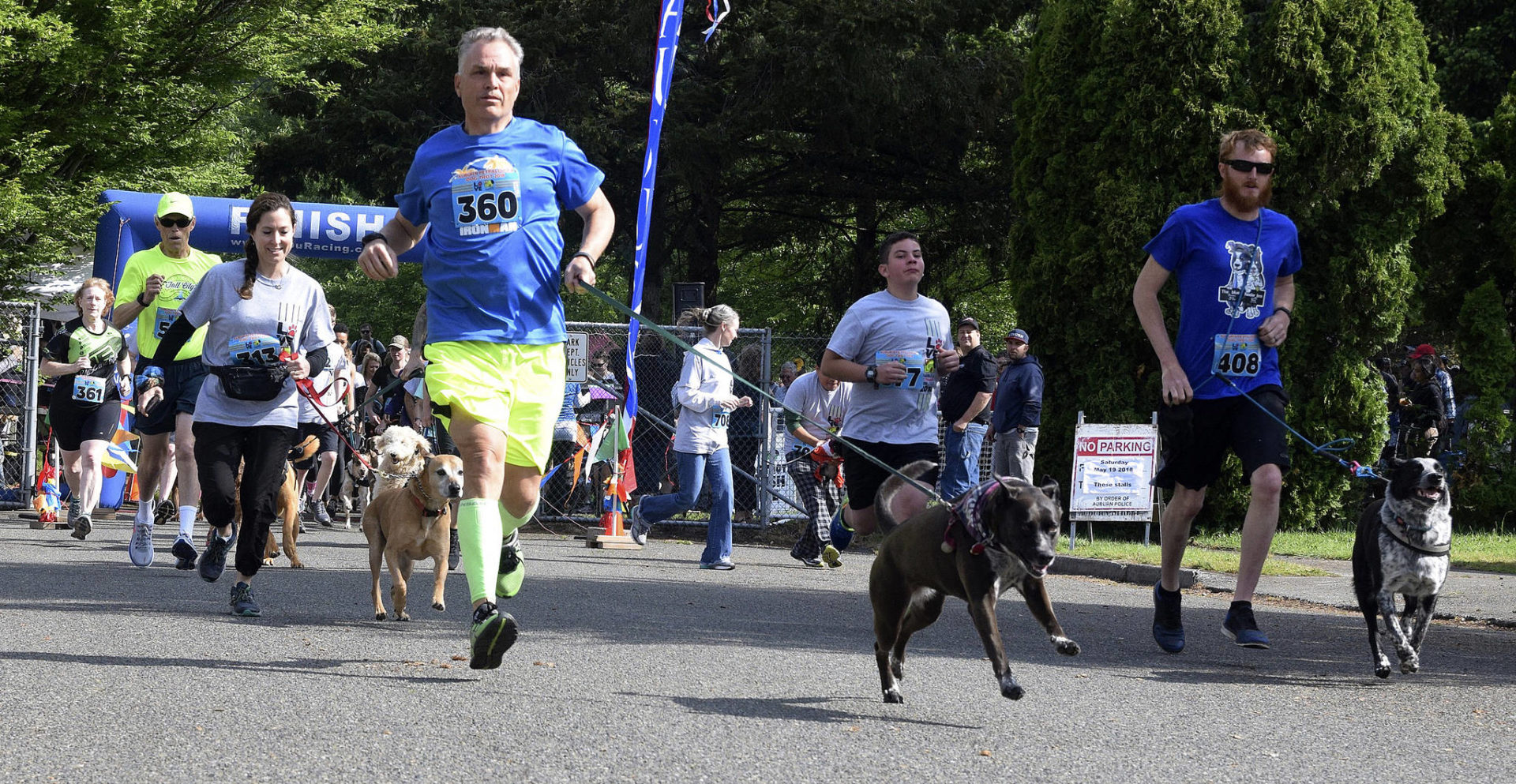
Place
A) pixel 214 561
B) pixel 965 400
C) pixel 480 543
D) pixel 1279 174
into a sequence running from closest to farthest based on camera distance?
pixel 480 543 → pixel 214 561 → pixel 965 400 → pixel 1279 174

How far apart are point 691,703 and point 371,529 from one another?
3.10 metres

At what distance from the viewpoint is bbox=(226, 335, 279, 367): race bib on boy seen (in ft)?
23.7

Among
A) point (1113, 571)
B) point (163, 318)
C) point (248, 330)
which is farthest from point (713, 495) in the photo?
point (248, 330)

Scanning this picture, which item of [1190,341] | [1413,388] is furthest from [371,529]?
[1413,388]

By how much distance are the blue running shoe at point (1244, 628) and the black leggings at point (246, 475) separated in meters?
4.39

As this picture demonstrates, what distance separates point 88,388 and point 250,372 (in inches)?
201

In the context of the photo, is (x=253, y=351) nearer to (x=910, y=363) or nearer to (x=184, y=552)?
(x=184, y=552)

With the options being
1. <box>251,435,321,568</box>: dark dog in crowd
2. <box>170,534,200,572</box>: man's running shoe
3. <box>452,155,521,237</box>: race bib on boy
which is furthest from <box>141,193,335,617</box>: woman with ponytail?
<box>452,155,521,237</box>: race bib on boy

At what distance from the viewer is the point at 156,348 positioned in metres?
8.85

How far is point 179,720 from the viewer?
14.8ft

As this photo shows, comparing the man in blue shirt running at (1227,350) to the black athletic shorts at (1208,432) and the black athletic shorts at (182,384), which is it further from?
the black athletic shorts at (182,384)

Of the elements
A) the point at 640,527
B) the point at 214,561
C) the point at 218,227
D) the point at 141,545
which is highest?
the point at 218,227

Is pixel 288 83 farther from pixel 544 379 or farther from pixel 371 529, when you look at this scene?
pixel 544 379

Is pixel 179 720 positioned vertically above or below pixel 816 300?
below
